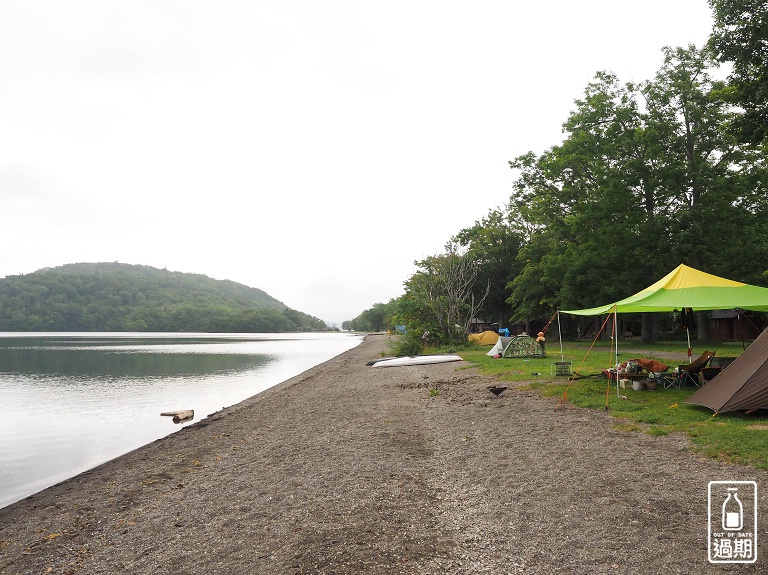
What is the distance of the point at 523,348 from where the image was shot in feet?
82.3

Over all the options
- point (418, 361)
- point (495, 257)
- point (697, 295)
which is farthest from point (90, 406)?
point (495, 257)

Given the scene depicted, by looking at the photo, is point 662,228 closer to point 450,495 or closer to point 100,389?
point 450,495

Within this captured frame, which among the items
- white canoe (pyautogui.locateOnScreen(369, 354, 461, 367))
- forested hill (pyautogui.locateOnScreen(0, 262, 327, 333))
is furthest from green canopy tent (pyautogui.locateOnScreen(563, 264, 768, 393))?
forested hill (pyautogui.locateOnScreen(0, 262, 327, 333))

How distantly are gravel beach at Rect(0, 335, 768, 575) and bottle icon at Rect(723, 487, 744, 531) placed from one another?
18 cm

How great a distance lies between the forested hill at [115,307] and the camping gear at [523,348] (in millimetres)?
143634

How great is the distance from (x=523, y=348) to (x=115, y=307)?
500 feet

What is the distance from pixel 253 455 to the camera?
29.9 feet

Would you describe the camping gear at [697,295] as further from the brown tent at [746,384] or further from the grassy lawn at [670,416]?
the brown tent at [746,384]

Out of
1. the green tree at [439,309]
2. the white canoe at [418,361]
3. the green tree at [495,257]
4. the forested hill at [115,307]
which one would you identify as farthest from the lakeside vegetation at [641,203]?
the forested hill at [115,307]

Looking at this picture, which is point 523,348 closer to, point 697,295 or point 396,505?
point 697,295

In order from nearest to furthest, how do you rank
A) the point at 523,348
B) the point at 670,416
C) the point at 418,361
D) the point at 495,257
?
the point at 670,416 < the point at 523,348 < the point at 418,361 < the point at 495,257

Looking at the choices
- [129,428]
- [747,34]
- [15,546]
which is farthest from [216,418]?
[747,34]

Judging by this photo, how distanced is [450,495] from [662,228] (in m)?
29.0

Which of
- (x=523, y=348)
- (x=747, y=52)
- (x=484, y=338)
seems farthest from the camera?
(x=484, y=338)
